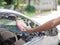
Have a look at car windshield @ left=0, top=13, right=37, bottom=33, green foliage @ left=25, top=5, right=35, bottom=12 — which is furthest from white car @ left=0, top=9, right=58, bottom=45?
green foliage @ left=25, top=5, right=35, bottom=12

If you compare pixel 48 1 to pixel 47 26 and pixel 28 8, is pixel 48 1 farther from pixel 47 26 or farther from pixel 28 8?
pixel 47 26

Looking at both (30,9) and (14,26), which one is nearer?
(14,26)

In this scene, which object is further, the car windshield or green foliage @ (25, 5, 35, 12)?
green foliage @ (25, 5, 35, 12)

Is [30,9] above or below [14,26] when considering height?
below

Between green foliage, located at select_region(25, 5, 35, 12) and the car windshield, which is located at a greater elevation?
the car windshield

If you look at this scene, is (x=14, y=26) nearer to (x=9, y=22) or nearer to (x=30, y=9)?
(x=9, y=22)

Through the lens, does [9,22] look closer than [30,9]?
Yes

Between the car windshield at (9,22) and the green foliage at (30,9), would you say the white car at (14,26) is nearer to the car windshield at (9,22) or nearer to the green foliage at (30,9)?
the car windshield at (9,22)

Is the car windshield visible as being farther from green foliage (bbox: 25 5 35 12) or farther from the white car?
green foliage (bbox: 25 5 35 12)

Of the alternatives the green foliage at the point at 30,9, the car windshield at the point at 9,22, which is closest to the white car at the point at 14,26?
the car windshield at the point at 9,22

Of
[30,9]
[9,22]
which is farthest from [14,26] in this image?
[30,9]

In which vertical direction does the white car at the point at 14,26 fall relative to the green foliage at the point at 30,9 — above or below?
above

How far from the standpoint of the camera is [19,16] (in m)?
4.36

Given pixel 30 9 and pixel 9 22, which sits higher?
pixel 9 22
